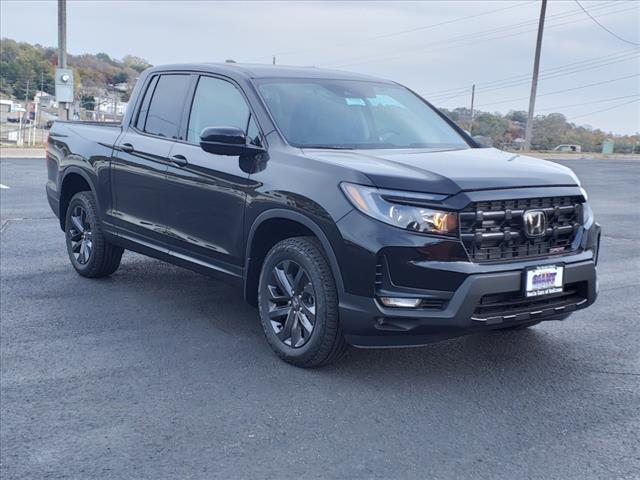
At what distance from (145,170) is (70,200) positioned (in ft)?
5.67

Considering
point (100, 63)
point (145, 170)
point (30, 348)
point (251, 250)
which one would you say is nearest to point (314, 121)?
point (251, 250)

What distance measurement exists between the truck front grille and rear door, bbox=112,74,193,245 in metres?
2.63

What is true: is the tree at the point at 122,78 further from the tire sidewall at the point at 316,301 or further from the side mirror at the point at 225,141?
the tire sidewall at the point at 316,301

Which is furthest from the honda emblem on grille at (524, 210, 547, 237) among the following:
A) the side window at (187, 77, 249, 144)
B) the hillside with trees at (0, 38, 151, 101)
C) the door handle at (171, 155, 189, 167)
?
the hillside with trees at (0, 38, 151, 101)

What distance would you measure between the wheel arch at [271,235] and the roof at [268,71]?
1.21 metres

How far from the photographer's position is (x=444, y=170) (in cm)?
469

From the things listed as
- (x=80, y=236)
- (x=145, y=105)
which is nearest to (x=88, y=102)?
(x=80, y=236)

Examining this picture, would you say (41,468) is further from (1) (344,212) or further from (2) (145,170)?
(2) (145,170)

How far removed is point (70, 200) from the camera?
7824 millimetres

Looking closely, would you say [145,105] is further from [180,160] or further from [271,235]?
[271,235]

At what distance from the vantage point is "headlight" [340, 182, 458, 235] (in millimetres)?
4438

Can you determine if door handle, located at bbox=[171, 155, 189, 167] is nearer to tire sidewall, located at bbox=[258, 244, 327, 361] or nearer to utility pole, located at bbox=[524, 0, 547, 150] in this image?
tire sidewall, located at bbox=[258, 244, 327, 361]

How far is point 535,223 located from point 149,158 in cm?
313

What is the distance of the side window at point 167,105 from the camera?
6.32m
